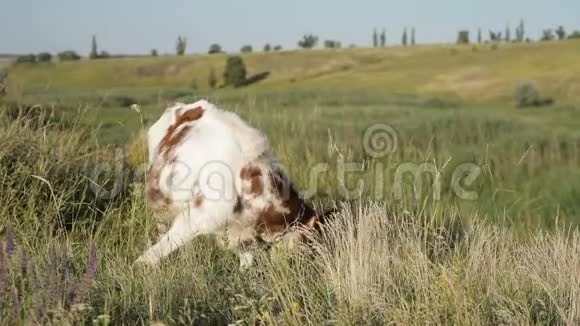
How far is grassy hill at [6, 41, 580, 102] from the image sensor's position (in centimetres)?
6338

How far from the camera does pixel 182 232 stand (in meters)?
4.97

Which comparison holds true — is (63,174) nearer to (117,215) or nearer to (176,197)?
(117,215)

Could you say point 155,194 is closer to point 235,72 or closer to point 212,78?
point 212,78

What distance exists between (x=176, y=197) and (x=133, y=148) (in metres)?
3.26

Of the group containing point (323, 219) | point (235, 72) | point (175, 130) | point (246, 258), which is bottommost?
point (235, 72)

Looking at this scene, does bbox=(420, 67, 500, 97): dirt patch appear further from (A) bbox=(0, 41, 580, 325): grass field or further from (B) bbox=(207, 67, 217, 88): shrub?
(A) bbox=(0, 41, 580, 325): grass field

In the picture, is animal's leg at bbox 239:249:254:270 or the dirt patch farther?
the dirt patch

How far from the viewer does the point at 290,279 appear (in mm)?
4566

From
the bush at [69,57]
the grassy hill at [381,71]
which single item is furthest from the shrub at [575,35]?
the bush at [69,57]

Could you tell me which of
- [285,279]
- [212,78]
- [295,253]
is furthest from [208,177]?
[212,78]

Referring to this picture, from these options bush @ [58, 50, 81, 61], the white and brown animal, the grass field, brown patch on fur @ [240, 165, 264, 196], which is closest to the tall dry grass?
the grass field

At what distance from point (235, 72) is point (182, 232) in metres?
75.4

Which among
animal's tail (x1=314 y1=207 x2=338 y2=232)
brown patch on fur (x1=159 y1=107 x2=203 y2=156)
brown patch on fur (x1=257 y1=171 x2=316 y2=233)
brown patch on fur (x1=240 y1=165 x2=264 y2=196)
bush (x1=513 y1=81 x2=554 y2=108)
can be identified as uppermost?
brown patch on fur (x1=159 y1=107 x2=203 y2=156)

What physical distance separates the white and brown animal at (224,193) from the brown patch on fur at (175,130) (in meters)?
0.02
